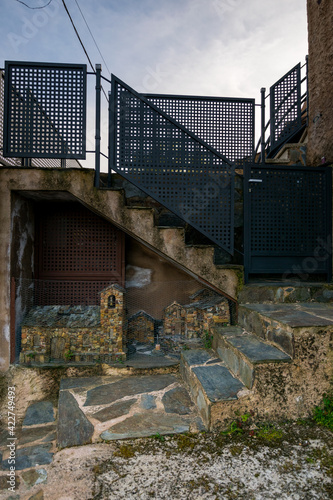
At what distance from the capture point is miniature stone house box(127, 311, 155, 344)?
470 centimetres

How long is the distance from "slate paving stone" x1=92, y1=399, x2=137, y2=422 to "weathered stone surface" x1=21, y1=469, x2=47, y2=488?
25.2 inches

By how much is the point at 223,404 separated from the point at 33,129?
Result: 14.3ft

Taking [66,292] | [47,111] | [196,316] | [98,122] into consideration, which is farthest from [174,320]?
[47,111]

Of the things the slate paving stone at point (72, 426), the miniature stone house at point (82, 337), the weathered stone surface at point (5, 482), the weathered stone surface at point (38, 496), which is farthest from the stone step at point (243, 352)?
the weathered stone surface at point (5, 482)

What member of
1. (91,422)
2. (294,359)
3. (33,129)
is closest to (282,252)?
(294,359)

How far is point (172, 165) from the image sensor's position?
4051 millimetres

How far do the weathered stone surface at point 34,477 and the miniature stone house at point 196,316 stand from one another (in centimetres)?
267

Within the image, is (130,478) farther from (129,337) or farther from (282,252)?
(282,252)

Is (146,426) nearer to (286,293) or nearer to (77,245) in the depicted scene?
(286,293)

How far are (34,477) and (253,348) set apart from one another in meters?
2.33

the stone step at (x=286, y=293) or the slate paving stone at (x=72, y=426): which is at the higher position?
the stone step at (x=286, y=293)

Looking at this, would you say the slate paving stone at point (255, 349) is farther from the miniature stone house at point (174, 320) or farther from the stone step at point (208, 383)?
the miniature stone house at point (174, 320)

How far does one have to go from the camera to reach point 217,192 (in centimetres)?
412

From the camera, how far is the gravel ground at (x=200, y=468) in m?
1.94
